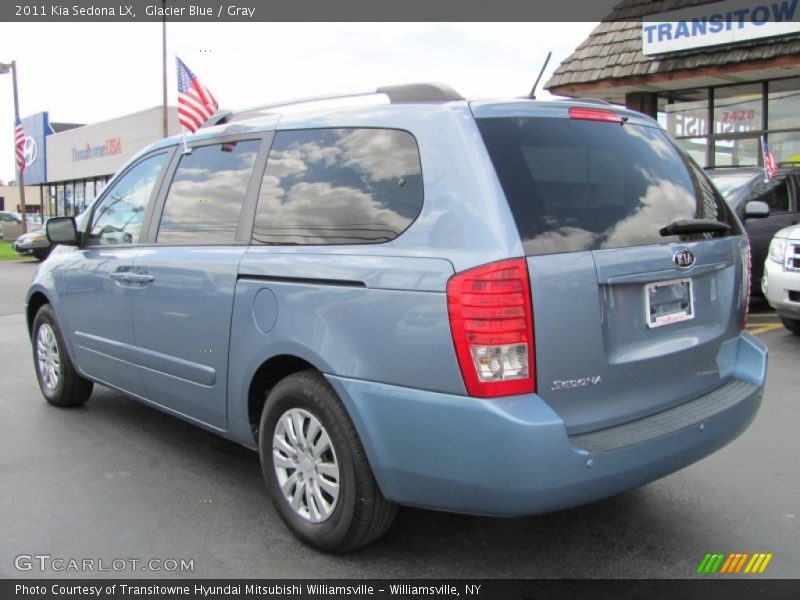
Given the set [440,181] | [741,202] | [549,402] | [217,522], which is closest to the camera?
[549,402]

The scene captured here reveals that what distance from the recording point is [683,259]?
305cm

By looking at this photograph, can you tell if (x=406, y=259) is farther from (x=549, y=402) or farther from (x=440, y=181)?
(x=549, y=402)

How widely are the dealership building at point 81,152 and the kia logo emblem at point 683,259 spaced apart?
2845 centimetres

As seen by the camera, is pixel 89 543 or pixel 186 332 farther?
pixel 186 332

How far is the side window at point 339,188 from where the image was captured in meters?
2.97

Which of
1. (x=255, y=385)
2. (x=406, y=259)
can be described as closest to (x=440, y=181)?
(x=406, y=259)

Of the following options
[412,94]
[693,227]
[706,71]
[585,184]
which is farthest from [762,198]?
[412,94]

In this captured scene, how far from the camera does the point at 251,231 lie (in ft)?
11.6

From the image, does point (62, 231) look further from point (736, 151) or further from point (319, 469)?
point (736, 151)

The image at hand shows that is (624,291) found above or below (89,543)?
above

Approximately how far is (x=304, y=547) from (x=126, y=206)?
255 cm

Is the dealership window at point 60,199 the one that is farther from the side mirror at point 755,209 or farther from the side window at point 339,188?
the side window at point 339,188

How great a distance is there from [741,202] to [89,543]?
26.5ft

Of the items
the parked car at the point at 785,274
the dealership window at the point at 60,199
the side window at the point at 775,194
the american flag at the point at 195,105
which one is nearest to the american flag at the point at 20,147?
the dealership window at the point at 60,199
